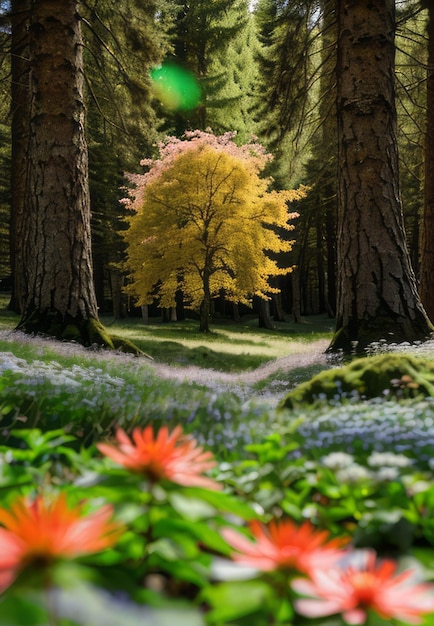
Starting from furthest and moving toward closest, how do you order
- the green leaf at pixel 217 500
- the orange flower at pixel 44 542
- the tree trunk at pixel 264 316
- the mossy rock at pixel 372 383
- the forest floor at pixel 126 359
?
the tree trunk at pixel 264 316
the forest floor at pixel 126 359
the mossy rock at pixel 372 383
the green leaf at pixel 217 500
the orange flower at pixel 44 542

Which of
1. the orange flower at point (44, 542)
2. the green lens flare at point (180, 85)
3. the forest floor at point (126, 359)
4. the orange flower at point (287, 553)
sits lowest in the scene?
Answer: the forest floor at point (126, 359)

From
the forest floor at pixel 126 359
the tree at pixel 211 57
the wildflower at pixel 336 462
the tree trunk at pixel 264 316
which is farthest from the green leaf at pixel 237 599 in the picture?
the tree at pixel 211 57

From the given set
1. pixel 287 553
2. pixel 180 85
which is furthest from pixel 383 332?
pixel 180 85

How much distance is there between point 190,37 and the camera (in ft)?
92.3

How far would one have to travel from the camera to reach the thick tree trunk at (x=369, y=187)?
25.4 ft

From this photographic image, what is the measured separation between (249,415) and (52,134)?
669 cm

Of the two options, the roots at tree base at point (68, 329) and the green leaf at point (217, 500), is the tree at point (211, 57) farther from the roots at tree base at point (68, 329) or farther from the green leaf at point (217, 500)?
the green leaf at point (217, 500)

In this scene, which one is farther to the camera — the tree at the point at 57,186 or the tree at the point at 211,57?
the tree at the point at 211,57

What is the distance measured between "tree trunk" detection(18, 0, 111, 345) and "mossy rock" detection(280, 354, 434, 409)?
5085mm

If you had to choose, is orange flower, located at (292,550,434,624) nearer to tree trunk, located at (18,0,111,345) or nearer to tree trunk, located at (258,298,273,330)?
tree trunk, located at (18,0,111,345)

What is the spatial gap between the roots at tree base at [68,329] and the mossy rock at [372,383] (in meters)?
4.92

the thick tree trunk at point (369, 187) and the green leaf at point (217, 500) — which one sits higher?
the thick tree trunk at point (369, 187)

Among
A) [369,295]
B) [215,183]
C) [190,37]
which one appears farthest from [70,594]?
[190,37]

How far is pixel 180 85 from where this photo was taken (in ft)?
90.2
